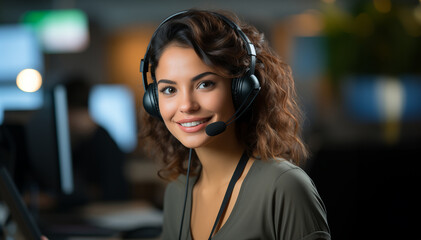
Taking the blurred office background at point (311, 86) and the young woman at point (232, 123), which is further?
the blurred office background at point (311, 86)

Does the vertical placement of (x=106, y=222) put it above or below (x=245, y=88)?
below

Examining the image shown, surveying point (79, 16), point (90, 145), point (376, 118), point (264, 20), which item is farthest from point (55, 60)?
point (376, 118)

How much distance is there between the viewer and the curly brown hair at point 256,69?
2.50 ft

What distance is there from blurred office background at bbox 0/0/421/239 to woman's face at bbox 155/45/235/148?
19cm

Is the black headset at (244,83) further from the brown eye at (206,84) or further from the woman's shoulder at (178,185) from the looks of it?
the woman's shoulder at (178,185)

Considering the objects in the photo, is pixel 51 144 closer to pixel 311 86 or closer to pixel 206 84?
pixel 206 84

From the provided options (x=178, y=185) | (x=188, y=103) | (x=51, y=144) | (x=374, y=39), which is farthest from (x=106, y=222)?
(x=374, y=39)

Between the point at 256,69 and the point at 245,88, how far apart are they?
0.08 meters

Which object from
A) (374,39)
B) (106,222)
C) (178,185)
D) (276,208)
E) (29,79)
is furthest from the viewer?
(374,39)

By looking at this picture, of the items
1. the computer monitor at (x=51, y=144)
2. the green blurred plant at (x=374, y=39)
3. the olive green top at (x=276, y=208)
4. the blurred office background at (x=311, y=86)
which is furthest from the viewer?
the green blurred plant at (x=374, y=39)

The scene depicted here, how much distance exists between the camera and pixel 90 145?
8.17ft

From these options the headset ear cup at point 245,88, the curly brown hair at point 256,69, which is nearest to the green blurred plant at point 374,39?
the curly brown hair at point 256,69

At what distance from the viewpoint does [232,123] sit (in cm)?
85

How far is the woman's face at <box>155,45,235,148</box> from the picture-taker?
2.48 ft
